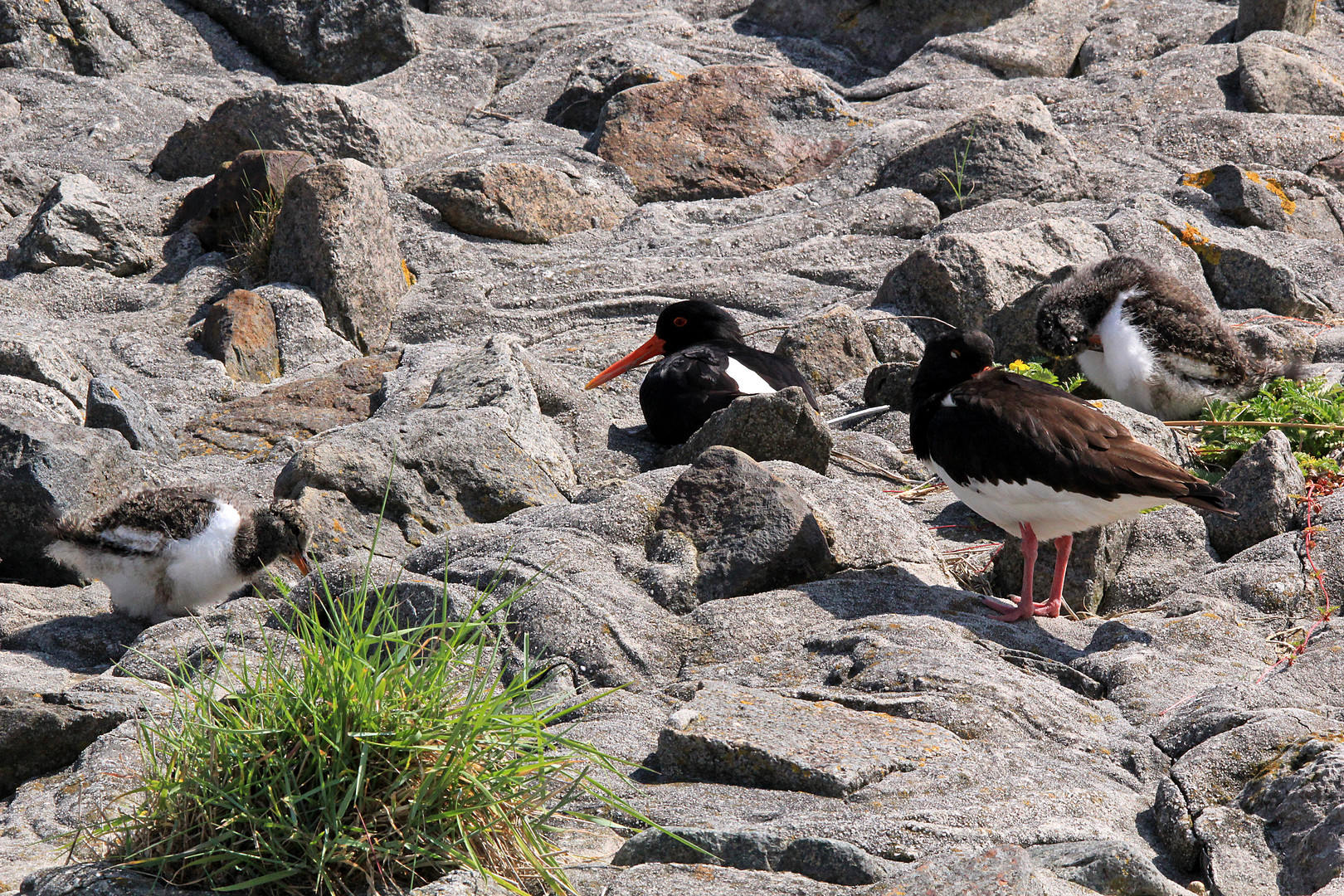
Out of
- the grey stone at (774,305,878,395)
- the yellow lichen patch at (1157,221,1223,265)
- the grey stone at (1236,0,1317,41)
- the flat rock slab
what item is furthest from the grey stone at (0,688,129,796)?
the grey stone at (1236,0,1317,41)

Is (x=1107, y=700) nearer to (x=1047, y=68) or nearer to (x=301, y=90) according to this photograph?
(x=301, y=90)

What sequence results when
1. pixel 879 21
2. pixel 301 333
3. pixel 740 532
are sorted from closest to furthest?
1. pixel 740 532
2. pixel 301 333
3. pixel 879 21

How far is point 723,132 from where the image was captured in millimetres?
10898

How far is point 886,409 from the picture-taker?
7410 millimetres

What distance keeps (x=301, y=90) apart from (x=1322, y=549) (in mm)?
8605

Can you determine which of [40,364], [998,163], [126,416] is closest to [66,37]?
[40,364]

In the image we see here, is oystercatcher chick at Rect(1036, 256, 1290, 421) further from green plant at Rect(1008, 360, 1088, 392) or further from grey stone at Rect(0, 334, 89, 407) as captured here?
grey stone at Rect(0, 334, 89, 407)

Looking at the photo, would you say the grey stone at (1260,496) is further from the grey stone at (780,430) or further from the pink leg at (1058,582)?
the grey stone at (780,430)

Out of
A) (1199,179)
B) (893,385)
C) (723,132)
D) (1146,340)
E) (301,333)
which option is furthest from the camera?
(723,132)

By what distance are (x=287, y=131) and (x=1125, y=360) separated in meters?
6.93

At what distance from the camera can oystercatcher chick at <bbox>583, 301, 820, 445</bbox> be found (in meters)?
7.13

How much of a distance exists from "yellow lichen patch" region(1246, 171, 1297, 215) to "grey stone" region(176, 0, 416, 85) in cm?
813

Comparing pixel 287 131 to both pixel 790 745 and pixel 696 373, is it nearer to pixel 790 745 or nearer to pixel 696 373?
pixel 696 373

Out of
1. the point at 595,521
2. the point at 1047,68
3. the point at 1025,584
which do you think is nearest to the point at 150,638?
the point at 595,521
